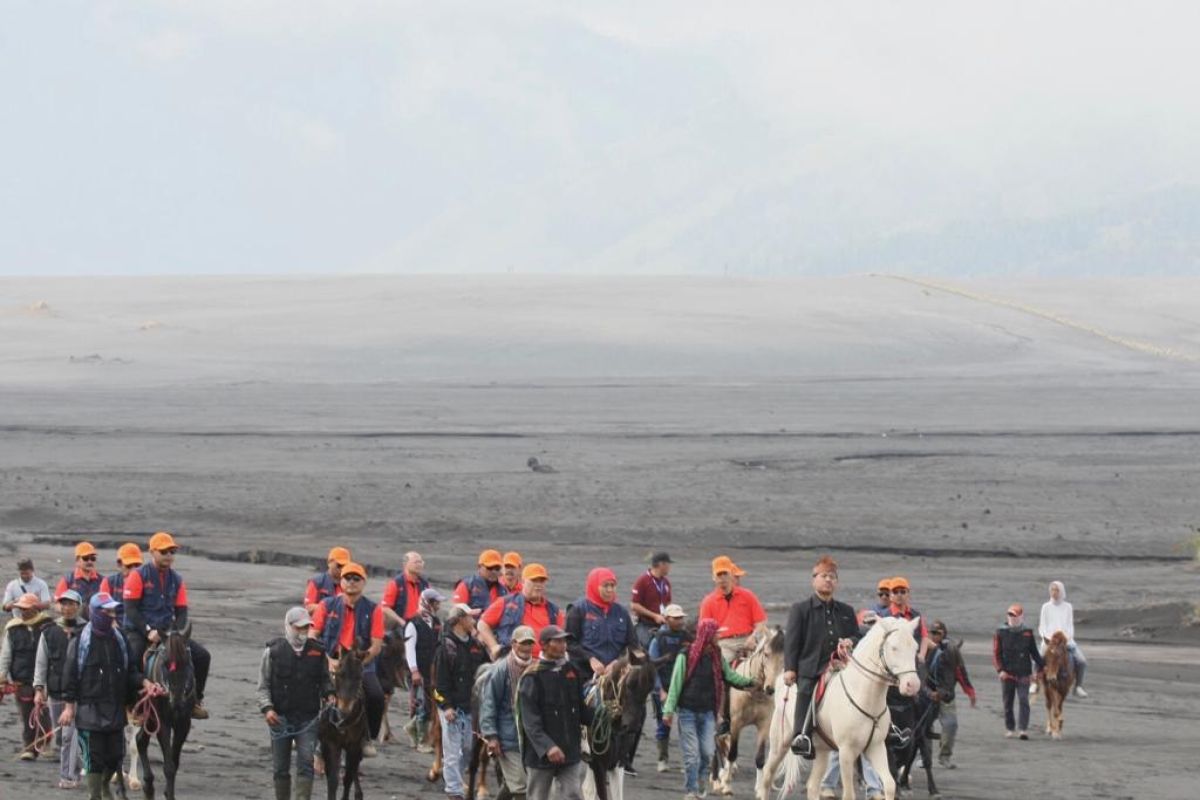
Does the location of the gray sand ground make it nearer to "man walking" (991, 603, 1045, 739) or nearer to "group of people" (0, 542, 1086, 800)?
"man walking" (991, 603, 1045, 739)

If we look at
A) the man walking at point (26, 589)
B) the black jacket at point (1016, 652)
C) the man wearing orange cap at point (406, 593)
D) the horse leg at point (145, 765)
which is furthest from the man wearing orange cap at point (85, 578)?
the black jacket at point (1016, 652)

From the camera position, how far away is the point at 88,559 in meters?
16.0

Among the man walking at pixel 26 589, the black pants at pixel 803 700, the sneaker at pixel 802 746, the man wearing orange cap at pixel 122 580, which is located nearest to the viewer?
the sneaker at pixel 802 746

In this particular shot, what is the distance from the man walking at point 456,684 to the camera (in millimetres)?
13914

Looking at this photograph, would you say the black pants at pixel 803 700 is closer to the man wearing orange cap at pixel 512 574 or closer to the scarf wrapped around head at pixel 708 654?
the scarf wrapped around head at pixel 708 654

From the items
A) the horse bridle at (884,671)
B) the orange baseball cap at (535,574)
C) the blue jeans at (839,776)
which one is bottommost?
the blue jeans at (839,776)

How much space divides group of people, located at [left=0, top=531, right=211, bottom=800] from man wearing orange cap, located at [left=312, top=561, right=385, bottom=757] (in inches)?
30.6

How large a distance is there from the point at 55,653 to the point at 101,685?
1180mm

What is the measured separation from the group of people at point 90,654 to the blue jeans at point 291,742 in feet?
2.96

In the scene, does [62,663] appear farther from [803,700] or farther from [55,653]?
[803,700]

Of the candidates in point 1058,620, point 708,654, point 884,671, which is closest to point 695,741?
point 708,654

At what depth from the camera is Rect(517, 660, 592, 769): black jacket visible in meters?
12.0

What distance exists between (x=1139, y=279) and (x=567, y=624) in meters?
100

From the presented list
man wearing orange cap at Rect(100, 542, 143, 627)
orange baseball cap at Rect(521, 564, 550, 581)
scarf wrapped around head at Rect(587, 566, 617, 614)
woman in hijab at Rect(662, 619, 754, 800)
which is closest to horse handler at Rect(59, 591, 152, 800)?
man wearing orange cap at Rect(100, 542, 143, 627)
